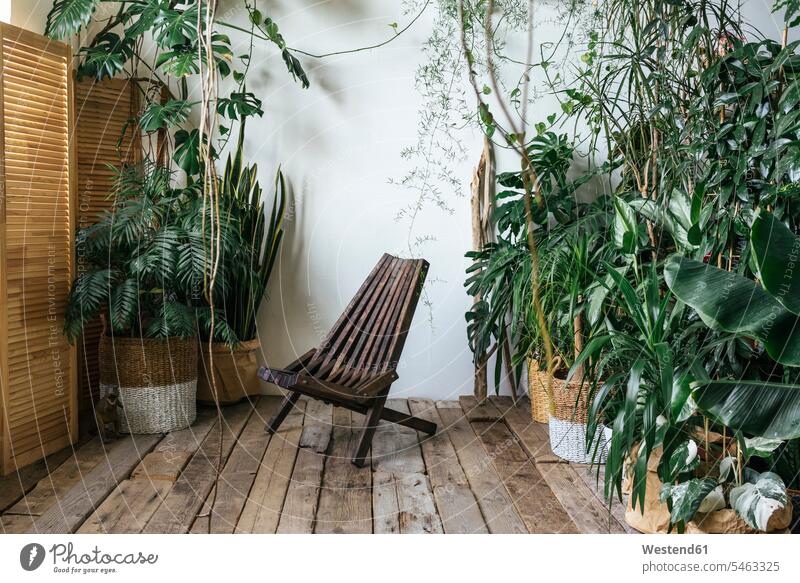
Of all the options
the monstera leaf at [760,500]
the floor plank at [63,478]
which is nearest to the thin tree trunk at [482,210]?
the monstera leaf at [760,500]

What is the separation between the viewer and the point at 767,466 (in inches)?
68.1

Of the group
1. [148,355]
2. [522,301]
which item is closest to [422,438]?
[522,301]

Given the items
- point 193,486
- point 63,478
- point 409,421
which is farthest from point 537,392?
point 63,478

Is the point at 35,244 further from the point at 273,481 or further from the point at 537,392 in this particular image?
the point at 537,392

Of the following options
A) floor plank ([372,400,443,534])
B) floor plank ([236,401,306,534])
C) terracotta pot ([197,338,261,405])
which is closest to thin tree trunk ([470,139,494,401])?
floor plank ([372,400,443,534])

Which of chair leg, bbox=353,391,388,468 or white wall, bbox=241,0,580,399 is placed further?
white wall, bbox=241,0,580,399

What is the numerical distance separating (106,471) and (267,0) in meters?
1.88

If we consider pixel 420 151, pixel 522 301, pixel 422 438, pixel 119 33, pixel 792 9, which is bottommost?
pixel 422 438

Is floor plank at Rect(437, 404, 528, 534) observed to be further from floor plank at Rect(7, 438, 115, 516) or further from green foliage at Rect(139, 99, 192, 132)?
green foliage at Rect(139, 99, 192, 132)

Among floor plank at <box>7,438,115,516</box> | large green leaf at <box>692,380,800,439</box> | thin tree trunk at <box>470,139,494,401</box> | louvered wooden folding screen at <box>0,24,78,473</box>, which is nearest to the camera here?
large green leaf at <box>692,380,800,439</box>

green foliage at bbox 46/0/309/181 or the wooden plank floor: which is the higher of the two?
green foliage at bbox 46/0/309/181

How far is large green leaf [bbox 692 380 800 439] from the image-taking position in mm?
1405
